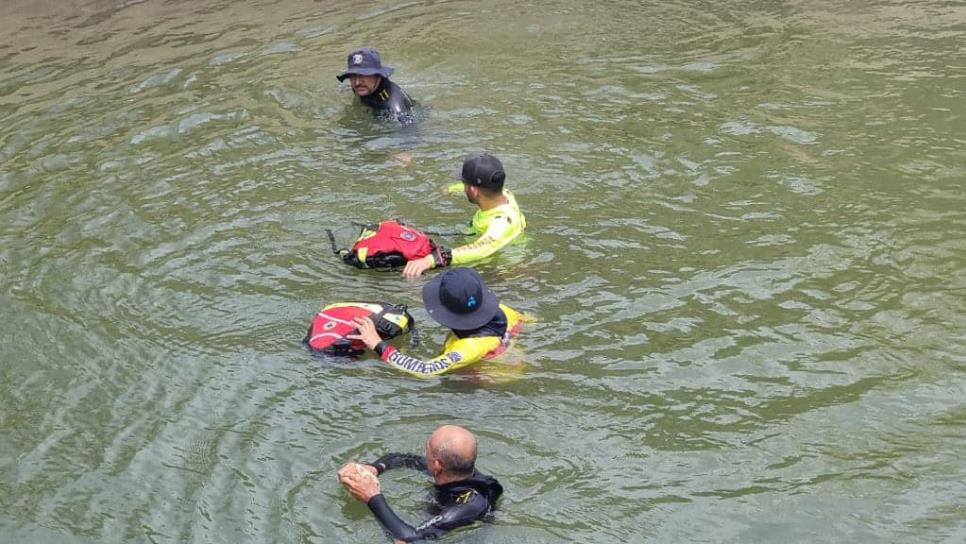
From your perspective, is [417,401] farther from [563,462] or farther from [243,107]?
[243,107]

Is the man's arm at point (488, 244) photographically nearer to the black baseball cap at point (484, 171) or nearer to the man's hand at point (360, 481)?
the black baseball cap at point (484, 171)

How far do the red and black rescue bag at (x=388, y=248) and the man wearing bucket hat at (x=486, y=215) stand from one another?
0.30 feet

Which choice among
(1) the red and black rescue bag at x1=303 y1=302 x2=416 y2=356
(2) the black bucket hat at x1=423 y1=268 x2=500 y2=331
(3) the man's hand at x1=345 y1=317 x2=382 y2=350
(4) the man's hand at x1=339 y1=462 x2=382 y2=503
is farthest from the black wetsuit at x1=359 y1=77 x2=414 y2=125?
(4) the man's hand at x1=339 y1=462 x2=382 y2=503

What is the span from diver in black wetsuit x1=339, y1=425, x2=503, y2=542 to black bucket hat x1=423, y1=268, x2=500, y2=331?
4.02ft

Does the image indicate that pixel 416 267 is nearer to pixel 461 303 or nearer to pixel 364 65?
pixel 461 303

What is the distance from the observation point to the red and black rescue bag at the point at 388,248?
287 inches

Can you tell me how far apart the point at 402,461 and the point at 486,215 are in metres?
2.84

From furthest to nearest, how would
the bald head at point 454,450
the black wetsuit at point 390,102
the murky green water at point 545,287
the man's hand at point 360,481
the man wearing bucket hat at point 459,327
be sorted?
the black wetsuit at point 390,102 → the man wearing bucket hat at point 459,327 → the murky green water at point 545,287 → the man's hand at point 360,481 → the bald head at point 454,450

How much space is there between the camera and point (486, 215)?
302 inches

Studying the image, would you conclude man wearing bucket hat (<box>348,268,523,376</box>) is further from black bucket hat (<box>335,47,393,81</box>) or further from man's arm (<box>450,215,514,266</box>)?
black bucket hat (<box>335,47,393,81</box>)

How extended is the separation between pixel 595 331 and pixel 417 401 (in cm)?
139

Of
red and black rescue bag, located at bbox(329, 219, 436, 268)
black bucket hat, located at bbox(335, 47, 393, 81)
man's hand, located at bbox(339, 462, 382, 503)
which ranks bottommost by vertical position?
man's hand, located at bbox(339, 462, 382, 503)

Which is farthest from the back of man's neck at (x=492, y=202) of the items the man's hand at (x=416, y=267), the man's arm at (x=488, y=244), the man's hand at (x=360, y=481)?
the man's hand at (x=360, y=481)

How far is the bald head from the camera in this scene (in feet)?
15.7
